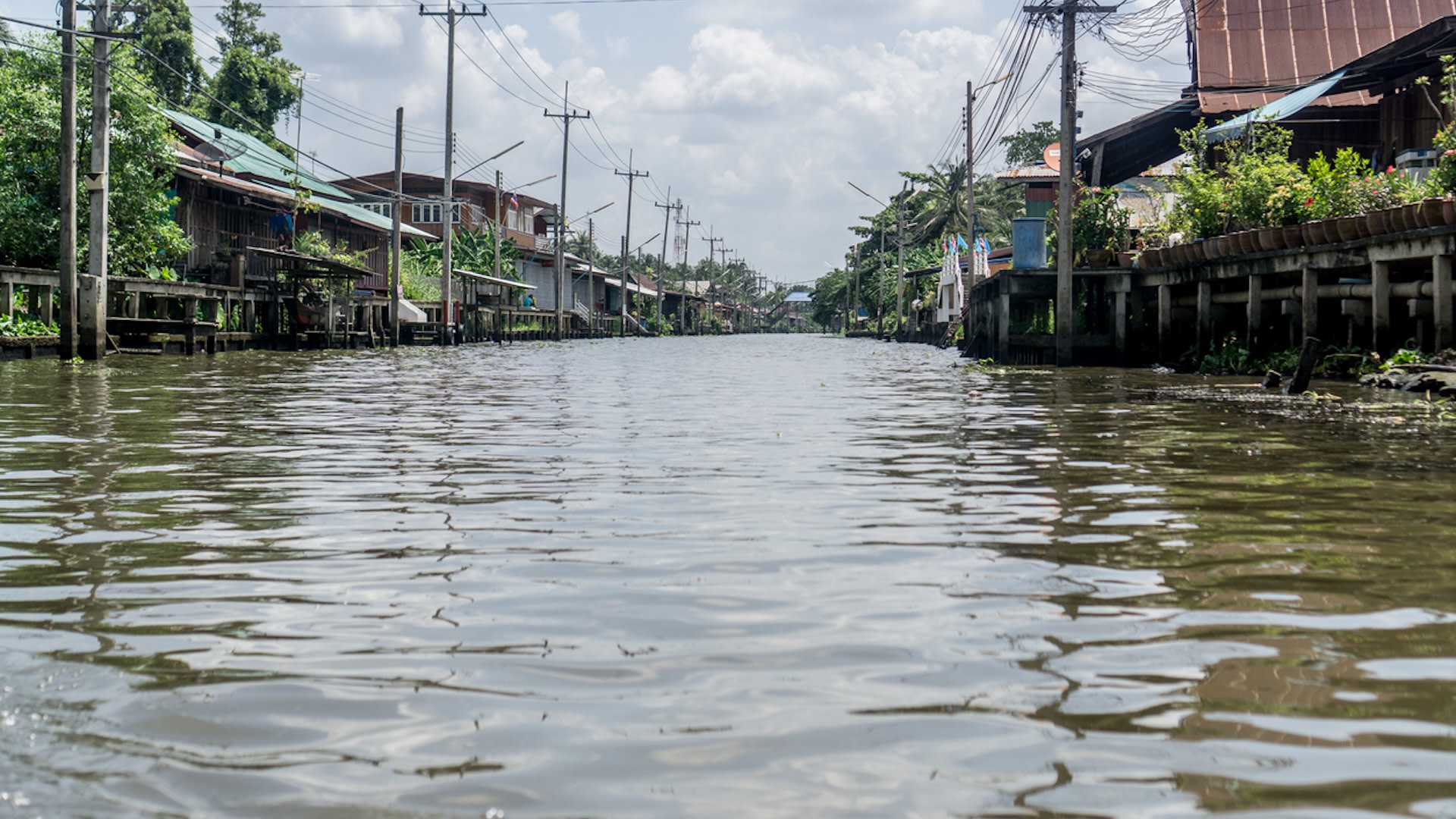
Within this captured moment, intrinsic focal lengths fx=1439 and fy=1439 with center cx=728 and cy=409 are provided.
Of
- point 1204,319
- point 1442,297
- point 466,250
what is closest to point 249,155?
point 466,250

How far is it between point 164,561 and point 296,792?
9.08 feet

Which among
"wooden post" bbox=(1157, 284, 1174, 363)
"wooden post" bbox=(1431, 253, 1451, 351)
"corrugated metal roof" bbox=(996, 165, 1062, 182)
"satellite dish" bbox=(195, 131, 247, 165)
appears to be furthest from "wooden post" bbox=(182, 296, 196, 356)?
"corrugated metal roof" bbox=(996, 165, 1062, 182)

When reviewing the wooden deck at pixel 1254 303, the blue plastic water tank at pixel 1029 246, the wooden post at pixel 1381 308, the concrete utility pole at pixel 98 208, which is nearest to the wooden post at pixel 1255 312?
the wooden deck at pixel 1254 303

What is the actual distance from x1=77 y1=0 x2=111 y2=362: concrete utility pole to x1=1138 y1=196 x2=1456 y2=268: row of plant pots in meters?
17.1

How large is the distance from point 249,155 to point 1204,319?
29.7 meters

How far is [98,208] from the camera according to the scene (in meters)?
23.2

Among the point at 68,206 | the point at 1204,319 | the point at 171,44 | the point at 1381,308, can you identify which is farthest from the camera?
the point at 171,44

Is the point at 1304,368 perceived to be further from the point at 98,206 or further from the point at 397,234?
the point at 397,234

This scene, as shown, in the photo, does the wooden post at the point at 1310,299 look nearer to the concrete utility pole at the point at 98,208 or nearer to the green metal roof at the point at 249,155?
the concrete utility pole at the point at 98,208

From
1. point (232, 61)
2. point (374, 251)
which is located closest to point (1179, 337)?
point (374, 251)

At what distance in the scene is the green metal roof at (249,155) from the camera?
3839 cm

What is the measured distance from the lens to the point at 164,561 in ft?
17.2

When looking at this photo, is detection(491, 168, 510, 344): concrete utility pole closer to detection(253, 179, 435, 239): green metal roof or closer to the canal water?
detection(253, 179, 435, 239): green metal roof

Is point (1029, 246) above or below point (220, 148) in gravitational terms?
below
